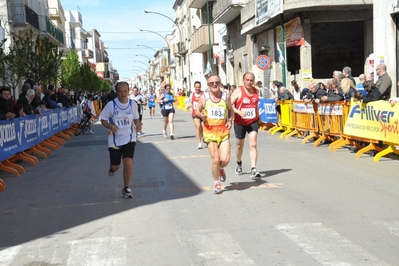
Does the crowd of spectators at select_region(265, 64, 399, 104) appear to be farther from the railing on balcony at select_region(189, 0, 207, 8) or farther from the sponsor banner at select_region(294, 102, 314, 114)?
the railing on balcony at select_region(189, 0, 207, 8)

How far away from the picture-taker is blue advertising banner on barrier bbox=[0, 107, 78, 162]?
12.0 m

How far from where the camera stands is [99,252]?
565 centimetres

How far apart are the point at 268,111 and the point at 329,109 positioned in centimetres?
596

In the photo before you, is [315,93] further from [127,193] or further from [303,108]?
[127,193]

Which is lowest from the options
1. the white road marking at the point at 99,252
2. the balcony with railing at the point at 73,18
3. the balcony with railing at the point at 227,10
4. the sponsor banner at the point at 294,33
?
the white road marking at the point at 99,252

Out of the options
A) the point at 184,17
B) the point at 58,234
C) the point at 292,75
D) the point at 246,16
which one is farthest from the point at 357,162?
the point at 184,17

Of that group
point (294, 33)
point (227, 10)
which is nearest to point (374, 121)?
point (294, 33)

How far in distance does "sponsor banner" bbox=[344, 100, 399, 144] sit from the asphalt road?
22.1 inches

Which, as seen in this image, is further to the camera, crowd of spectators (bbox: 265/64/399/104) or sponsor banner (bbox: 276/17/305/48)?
sponsor banner (bbox: 276/17/305/48)

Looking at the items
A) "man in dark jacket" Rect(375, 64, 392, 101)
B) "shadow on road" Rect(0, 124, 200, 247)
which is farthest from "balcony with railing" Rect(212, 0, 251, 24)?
"man in dark jacket" Rect(375, 64, 392, 101)

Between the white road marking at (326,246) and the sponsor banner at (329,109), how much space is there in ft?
27.0

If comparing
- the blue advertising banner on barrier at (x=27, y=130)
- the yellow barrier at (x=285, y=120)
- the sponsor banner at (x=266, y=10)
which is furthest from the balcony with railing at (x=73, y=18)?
the yellow barrier at (x=285, y=120)

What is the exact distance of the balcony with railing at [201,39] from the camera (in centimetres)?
4663

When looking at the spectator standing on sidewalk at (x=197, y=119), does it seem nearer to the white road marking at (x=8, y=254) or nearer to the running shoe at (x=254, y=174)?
the running shoe at (x=254, y=174)
